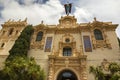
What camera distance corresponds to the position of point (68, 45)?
86.6 feet

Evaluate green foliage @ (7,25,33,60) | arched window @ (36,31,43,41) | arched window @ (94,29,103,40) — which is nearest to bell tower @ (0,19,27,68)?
green foliage @ (7,25,33,60)

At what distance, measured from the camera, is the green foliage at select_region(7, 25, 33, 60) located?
2389cm

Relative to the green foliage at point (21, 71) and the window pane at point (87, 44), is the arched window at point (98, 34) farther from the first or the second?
the green foliage at point (21, 71)

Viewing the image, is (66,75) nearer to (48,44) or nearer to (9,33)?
(48,44)

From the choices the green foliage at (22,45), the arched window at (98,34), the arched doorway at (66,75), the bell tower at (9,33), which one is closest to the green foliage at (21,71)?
the green foliage at (22,45)

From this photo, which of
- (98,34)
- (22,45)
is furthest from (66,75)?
(98,34)

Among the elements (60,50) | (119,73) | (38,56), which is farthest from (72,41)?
(119,73)

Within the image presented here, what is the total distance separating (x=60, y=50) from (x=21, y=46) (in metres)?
7.08

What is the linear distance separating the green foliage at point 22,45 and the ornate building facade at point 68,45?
973 millimetres

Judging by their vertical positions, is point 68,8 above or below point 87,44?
above

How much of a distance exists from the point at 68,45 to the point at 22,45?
8.51m

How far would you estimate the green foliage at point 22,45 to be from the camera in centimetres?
2389

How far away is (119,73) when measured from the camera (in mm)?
15797

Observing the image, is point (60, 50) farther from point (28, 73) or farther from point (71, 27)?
point (28, 73)
